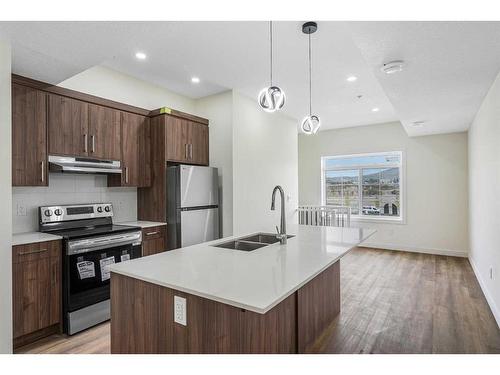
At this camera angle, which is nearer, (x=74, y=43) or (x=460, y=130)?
(x=74, y=43)

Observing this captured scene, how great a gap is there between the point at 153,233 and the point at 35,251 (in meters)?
1.17

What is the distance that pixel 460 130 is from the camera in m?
5.23

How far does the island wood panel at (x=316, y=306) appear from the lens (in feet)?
6.72

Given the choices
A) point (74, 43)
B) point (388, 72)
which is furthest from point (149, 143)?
point (388, 72)

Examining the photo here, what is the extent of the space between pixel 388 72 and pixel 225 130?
225 centimetres

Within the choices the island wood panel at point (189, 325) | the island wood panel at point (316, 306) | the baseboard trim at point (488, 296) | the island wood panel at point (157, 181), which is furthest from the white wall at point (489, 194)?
the island wood panel at point (157, 181)

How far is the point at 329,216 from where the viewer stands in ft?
21.2

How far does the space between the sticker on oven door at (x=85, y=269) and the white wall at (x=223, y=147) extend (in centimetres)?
176

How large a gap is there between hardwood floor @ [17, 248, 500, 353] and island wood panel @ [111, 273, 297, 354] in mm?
850

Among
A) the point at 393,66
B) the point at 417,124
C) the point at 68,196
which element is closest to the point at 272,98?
the point at 393,66

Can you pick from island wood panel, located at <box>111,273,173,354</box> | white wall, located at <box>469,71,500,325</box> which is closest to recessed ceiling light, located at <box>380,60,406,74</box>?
white wall, located at <box>469,71,500,325</box>

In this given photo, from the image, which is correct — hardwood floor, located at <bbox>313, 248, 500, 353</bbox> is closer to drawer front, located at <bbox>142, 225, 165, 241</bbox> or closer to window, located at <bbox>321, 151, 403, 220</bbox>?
window, located at <bbox>321, 151, 403, 220</bbox>

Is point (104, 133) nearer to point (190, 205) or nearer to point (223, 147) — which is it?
point (190, 205)
